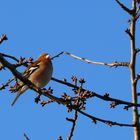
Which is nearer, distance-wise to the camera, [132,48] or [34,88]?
[34,88]

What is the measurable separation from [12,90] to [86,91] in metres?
0.88

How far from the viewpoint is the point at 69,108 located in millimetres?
4082

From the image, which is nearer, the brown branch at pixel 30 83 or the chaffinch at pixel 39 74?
the brown branch at pixel 30 83

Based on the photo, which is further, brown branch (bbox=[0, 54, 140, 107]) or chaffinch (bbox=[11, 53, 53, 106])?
chaffinch (bbox=[11, 53, 53, 106])

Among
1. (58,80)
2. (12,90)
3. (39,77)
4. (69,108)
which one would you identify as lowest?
(69,108)

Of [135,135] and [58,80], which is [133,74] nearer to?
[135,135]

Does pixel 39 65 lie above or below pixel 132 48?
above

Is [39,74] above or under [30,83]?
above

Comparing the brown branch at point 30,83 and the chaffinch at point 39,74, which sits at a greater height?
the chaffinch at point 39,74

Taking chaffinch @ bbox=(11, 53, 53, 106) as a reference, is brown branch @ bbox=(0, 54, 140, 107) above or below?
below

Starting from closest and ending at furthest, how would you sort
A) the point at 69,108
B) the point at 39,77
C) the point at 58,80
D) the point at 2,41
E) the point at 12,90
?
the point at 69,108 < the point at 2,41 < the point at 12,90 < the point at 58,80 < the point at 39,77

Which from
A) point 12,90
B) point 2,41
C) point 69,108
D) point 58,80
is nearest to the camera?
point 69,108

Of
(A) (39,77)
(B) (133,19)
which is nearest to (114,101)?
(B) (133,19)

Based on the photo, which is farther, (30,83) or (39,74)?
(39,74)
